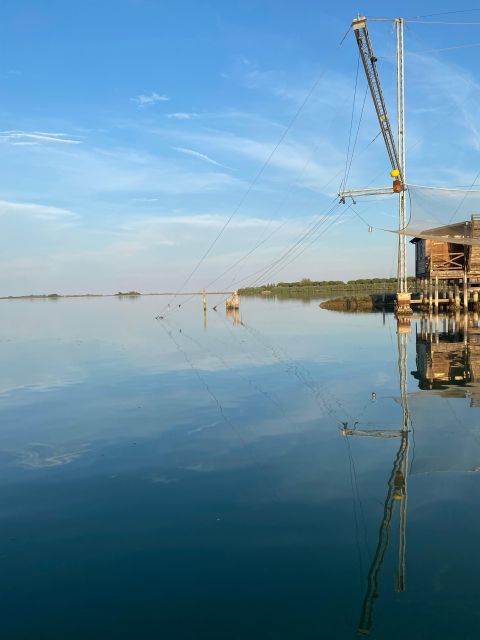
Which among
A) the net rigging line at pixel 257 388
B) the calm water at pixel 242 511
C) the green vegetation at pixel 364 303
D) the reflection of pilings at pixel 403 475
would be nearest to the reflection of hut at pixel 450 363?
the calm water at pixel 242 511

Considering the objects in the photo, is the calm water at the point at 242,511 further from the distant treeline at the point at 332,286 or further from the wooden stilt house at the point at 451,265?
the distant treeline at the point at 332,286

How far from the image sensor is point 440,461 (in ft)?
23.6

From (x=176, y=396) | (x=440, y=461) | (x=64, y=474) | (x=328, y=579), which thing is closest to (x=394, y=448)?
(x=440, y=461)

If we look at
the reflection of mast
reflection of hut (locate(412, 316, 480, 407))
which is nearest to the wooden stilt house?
reflection of hut (locate(412, 316, 480, 407))

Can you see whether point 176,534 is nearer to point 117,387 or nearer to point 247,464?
point 247,464

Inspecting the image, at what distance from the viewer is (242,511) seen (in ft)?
19.1

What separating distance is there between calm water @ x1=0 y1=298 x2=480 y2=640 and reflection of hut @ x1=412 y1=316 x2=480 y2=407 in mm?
162

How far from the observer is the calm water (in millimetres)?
4012

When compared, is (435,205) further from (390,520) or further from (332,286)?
(332,286)

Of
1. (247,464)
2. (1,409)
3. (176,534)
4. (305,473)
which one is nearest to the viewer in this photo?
(176,534)

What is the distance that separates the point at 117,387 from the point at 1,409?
296 centimetres

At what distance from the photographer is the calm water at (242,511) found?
401 centimetres

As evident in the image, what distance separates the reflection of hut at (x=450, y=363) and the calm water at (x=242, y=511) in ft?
0.53

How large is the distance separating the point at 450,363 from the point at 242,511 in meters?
12.3
